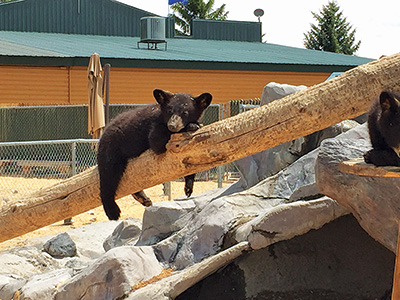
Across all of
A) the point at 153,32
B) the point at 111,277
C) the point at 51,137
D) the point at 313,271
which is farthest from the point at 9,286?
the point at 153,32

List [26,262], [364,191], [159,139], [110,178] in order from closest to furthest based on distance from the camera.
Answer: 1. [159,139]
2. [110,178]
3. [364,191]
4. [26,262]

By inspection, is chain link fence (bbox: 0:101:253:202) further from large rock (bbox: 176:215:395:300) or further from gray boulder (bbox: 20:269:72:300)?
large rock (bbox: 176:215:395:300)

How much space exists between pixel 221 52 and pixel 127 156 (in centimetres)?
1776

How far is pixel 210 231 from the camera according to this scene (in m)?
7.31

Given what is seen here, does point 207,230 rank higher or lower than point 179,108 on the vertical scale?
lower

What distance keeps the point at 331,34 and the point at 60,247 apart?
39187 mm

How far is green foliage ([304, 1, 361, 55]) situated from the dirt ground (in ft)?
108

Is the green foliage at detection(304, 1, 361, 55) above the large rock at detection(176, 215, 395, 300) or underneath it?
above

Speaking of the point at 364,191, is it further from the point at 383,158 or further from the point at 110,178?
the point at 110,178

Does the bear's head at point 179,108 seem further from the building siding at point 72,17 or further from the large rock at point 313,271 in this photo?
the building siding at point 72,17

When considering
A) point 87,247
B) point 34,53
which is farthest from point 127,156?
point 34,53

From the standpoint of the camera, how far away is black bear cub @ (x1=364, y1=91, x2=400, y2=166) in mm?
4309

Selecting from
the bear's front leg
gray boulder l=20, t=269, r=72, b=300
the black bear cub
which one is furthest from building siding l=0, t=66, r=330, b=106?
the black bear cub

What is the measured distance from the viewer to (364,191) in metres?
5.97
